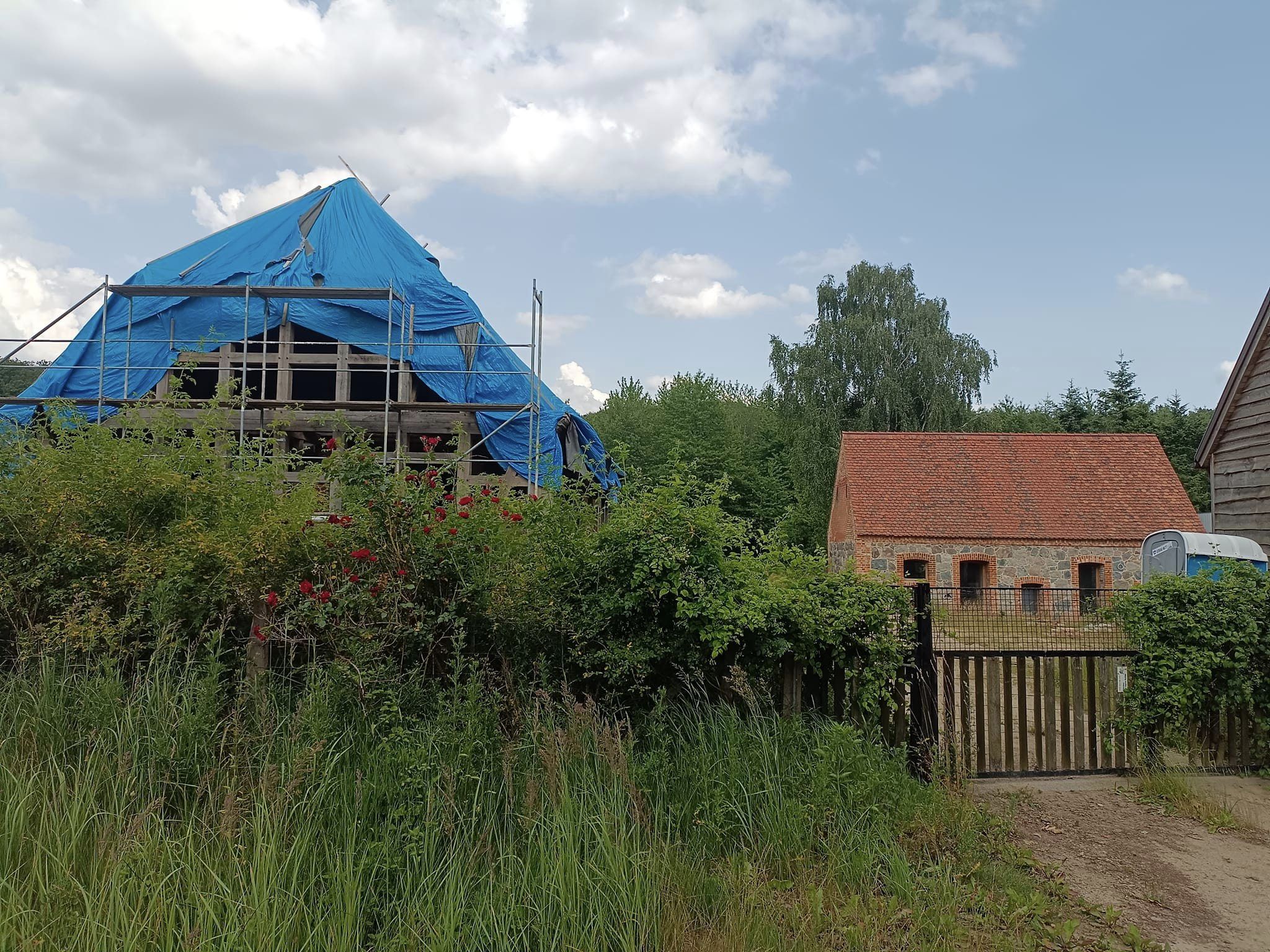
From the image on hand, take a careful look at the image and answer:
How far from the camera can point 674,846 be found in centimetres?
405

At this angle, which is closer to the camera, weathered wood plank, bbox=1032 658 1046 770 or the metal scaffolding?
weathered wood plank, bbox=1032 658 1046 770

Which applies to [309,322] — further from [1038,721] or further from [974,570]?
[974,570]

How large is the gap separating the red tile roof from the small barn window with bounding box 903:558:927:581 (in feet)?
2.29

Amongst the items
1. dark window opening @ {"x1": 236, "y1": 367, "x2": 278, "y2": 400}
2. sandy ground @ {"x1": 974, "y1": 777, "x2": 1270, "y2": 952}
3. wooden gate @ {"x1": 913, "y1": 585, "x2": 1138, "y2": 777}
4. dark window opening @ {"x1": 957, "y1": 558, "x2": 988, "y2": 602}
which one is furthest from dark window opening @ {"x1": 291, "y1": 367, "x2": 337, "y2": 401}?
dark window opening @ {"x1": 957, "y1": 558, "x2": 988, "y2": 602}

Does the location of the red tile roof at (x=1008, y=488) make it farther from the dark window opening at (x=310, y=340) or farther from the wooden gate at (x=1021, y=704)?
the wooden gate at (x=1021, y=704)

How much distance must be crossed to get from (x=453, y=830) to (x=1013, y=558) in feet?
68.0

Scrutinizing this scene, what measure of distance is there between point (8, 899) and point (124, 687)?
1441 millimetres

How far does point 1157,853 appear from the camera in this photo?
16.8 feet

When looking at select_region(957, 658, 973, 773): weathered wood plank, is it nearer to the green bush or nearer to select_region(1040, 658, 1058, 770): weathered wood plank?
select_region(1040, 658, 1058, 770): weathered wood plank

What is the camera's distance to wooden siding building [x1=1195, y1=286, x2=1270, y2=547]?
12.2 metres

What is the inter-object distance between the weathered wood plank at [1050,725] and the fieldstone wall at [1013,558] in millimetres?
14867

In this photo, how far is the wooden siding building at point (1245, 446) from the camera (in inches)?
480

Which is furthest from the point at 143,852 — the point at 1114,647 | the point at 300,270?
the point at 300,270

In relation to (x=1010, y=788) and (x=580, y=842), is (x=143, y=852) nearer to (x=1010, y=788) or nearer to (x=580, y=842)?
(x=580, y=842)
